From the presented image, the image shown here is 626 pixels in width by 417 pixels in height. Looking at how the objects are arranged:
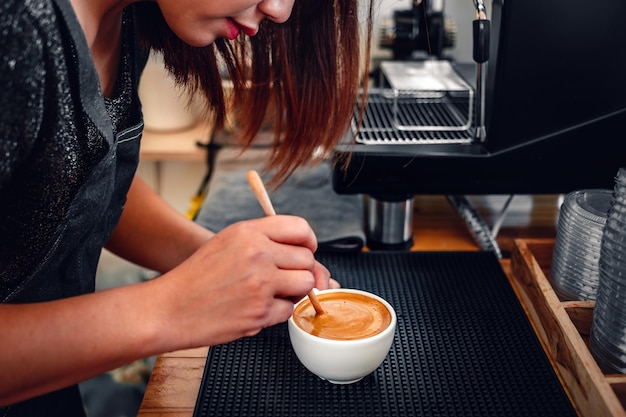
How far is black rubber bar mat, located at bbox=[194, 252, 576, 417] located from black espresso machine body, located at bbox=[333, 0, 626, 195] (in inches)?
7.5

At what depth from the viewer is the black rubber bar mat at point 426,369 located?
0.81 meters

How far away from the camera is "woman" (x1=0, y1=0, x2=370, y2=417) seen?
0.71m

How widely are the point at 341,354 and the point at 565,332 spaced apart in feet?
1.03

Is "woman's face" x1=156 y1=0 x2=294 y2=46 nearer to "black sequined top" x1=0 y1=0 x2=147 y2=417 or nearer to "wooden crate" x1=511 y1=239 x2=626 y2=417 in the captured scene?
"black sequined top" x1=0 y1=0 x2=147 y2=417

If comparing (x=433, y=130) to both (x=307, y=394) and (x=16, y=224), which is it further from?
Result: (x=16, y=224)

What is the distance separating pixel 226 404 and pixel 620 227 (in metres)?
0.53

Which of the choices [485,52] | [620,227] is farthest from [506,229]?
[620,227]

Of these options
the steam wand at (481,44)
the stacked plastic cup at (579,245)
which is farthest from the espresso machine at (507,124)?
the stacked plastic cup at (579,245)

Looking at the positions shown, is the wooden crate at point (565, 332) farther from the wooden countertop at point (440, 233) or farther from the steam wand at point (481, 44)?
the steam wand at point (481, 44)

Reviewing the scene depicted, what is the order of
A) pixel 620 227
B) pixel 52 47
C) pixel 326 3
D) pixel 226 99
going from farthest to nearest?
pixel 226 99 → pixel 326 3 → pixel 620 227 → pixel 52 47

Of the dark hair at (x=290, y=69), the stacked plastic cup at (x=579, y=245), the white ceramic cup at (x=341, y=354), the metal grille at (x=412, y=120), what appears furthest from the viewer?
the metal grille at (x=412, y=120)

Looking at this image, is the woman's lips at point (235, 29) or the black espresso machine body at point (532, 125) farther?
the black espresso machine body at point (532, 125)

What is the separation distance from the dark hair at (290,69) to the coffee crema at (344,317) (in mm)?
306

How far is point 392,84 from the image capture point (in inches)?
50.7
